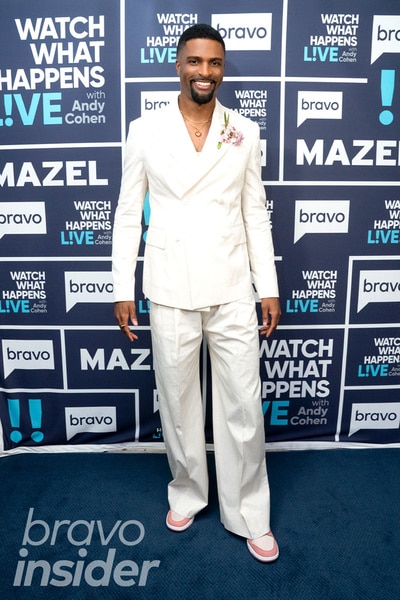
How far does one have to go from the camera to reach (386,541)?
1.91 meters

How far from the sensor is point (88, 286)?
244cm

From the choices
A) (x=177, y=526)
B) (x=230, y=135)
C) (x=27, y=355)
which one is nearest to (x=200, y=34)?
(x=230, y=135)

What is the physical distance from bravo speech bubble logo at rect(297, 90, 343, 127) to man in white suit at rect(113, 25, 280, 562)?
534 mm

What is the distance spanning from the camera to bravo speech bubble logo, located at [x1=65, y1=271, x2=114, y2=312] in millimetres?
2426

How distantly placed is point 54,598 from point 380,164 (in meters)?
2.11

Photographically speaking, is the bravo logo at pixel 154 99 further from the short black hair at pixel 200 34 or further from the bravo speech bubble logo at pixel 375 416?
the bravo speech bubble logo at pixel 375 416

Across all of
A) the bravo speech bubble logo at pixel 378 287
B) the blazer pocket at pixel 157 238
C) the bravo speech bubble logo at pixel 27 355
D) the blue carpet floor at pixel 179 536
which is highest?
the blazer pocket at pixel 157 238

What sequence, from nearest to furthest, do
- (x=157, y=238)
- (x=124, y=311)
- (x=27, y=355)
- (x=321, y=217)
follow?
(x=157, y=238)
(x=124, y=311)
(x=321, y=217)
(x=27, y=355)

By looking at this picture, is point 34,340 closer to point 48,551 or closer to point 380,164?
point 48,551

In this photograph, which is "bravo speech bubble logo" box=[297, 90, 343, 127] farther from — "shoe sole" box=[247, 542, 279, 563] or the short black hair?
"shoe sole" box=[247, 542, 279, 563]

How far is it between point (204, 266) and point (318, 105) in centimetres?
103

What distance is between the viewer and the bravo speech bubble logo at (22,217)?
7.81 ft

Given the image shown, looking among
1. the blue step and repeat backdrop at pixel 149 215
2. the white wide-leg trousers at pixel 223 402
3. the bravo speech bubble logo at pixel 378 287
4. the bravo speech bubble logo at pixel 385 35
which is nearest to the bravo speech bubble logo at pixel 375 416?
the blue step and repeat backdrop at pixel 149 215

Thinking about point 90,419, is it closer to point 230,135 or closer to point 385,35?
point 230,135
